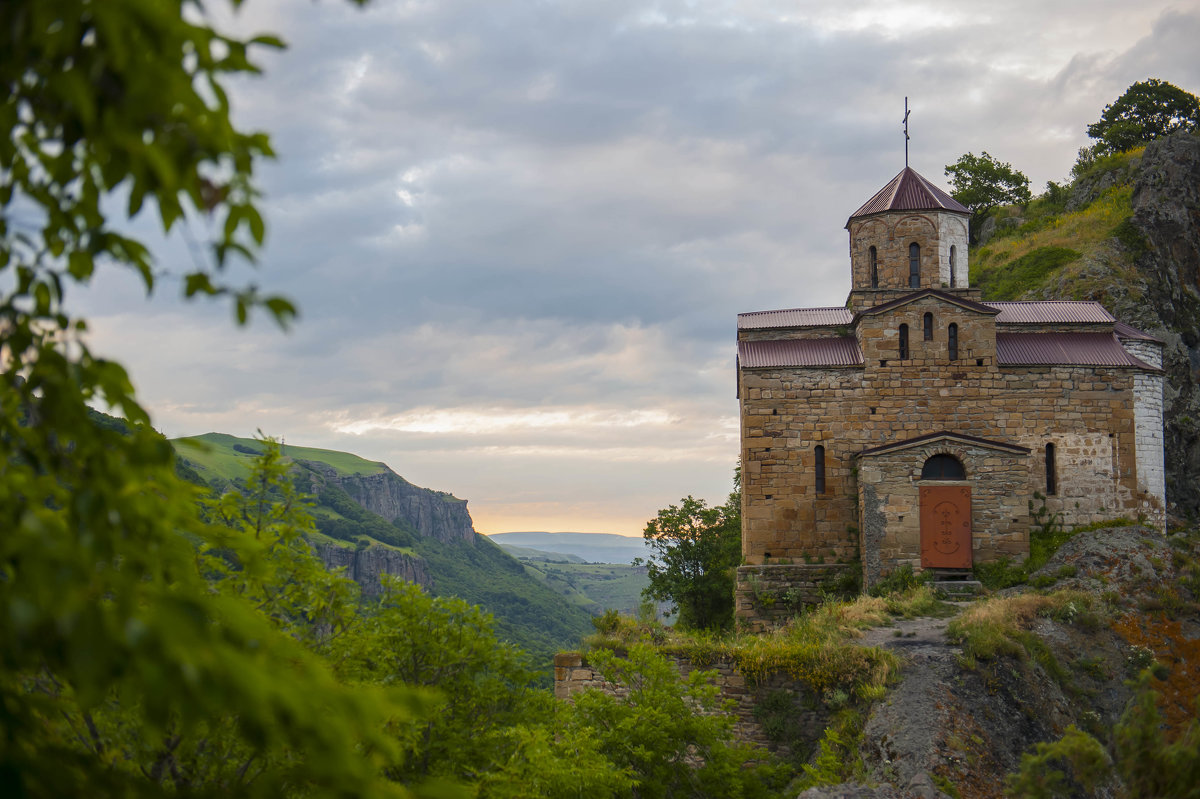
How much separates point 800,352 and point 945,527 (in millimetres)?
5997

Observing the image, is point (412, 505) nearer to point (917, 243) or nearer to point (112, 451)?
point (917, 243)

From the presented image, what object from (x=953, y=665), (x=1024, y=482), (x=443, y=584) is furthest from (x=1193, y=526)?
(x=443, y=584)

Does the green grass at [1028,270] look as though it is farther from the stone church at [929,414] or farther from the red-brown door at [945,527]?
the red-brown door at [945,527]

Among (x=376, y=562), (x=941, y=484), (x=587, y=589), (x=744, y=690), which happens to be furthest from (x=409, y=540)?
(x=744, y=690)

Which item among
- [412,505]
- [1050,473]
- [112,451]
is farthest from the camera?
[412,505]

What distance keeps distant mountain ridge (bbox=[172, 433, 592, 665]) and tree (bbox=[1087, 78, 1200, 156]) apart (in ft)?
167

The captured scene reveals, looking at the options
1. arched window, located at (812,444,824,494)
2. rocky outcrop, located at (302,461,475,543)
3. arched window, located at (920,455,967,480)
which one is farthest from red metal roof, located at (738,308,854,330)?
rocky outcrop, located at (302,461,475,543)

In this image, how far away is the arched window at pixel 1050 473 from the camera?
21516 mm

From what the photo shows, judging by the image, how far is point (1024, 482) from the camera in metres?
19.7

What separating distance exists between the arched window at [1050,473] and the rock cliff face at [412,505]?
124m

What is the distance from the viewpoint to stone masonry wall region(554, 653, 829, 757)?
543 inches

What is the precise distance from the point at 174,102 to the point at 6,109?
54cm

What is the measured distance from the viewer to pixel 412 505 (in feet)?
485

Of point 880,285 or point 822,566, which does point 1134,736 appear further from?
point 880,285
